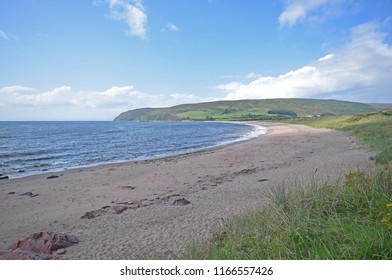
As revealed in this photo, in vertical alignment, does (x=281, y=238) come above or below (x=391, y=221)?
below

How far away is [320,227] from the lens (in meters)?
4.31

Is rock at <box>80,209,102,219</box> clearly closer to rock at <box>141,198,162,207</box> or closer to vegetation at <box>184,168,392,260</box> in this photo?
rock at <box>141,198,162,207</box>

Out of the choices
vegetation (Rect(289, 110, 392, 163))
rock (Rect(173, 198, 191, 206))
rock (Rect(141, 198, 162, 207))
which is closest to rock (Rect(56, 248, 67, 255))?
rock (Rect(141, 198, 162, 207))

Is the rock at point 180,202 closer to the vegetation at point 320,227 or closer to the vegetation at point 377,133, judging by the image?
the vegetation at point 320,227

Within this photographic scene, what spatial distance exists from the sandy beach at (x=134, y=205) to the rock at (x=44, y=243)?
0.28m

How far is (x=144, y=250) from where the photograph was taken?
6.34 meters

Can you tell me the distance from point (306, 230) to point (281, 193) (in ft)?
5.47

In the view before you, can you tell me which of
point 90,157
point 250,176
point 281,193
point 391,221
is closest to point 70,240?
point 281,193

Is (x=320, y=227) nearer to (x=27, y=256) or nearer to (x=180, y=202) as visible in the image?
(x=27, y=256)

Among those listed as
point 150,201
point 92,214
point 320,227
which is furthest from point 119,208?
point 320,227

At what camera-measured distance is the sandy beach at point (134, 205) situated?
691 cm

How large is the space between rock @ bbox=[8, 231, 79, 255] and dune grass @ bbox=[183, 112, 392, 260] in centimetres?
371

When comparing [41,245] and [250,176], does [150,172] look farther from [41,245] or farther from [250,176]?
[41,245]

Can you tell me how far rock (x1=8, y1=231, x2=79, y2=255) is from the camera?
637cm
